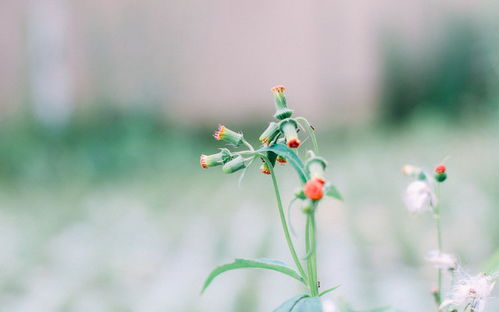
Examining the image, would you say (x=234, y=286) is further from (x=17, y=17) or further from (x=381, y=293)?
(x=17, y=17)

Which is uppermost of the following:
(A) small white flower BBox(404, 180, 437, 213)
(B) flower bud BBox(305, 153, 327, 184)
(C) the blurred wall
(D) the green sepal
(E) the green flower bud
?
(D) the green sepal

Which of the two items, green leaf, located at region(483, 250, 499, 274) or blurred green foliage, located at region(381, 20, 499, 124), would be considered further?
blurred green foliage, located at region(381, 20, 499, 124)

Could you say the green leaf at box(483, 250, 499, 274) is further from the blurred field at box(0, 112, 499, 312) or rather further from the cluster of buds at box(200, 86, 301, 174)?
the blurred field at box(0, 112, 499, 312)

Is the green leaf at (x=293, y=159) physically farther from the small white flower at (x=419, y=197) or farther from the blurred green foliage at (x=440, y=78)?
the blurred green foliage at (x=440, y=78)

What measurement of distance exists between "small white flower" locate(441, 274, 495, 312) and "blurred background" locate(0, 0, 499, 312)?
0.26 feet

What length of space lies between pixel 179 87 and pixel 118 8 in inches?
28.9

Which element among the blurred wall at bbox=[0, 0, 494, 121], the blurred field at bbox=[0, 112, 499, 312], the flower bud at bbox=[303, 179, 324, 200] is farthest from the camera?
the blurred wall at bbox=[0, 0, 494, 121]

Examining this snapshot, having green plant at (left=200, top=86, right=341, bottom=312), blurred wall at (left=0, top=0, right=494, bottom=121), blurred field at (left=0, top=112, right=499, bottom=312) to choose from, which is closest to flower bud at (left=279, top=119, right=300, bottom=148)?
green plant at (left=200, top=86, right=341, bottom=312)

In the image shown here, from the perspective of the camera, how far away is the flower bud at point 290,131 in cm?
44

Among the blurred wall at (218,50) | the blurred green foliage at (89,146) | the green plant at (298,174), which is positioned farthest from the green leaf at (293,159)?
the blurred wall at (218,50)

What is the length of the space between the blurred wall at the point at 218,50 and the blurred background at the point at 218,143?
0.04 ft

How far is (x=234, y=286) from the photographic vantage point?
177 cm

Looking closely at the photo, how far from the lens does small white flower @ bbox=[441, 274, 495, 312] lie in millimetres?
425

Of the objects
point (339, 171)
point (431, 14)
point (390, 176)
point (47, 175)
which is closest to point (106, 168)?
point (47, 175)
